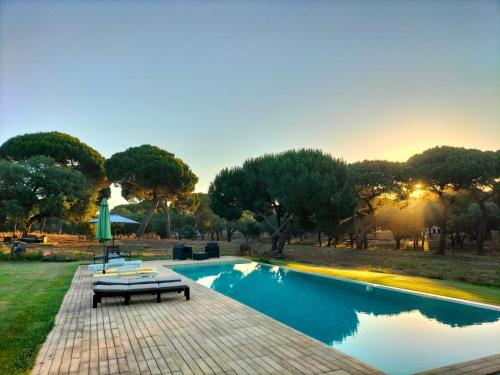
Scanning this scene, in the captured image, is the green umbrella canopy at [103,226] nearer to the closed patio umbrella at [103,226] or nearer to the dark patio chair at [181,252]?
the closed patio umbrella at [103,226]

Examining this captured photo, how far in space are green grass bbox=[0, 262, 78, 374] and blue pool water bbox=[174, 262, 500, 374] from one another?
4891mm

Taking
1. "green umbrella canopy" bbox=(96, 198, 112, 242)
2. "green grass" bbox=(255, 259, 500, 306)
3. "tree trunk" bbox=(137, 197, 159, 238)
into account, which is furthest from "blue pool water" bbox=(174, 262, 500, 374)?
"tree trunk" bbox=(137, 197, 159, 238)

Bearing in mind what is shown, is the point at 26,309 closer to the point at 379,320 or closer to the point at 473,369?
the point at 379,320

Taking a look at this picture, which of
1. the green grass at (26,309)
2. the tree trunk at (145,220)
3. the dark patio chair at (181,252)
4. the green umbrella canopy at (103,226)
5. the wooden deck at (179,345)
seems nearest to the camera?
the wooden deck at (179,345)

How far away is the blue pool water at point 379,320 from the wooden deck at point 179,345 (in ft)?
4.21

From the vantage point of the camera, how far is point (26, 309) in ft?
23.9

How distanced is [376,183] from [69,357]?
2946 centimetres

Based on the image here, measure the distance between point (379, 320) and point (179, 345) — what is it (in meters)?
5.42

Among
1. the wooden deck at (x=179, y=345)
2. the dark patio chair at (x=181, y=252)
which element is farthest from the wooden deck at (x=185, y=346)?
the dark patio chair at (x=181, y=252)

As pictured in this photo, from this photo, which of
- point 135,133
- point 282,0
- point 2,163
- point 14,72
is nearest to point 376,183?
point 135,133

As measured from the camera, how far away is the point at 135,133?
870 inches

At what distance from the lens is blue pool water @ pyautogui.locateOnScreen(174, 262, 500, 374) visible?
19.3ft

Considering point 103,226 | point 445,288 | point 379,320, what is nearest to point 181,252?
point 103,226

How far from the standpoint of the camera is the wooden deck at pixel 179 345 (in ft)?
14.2
